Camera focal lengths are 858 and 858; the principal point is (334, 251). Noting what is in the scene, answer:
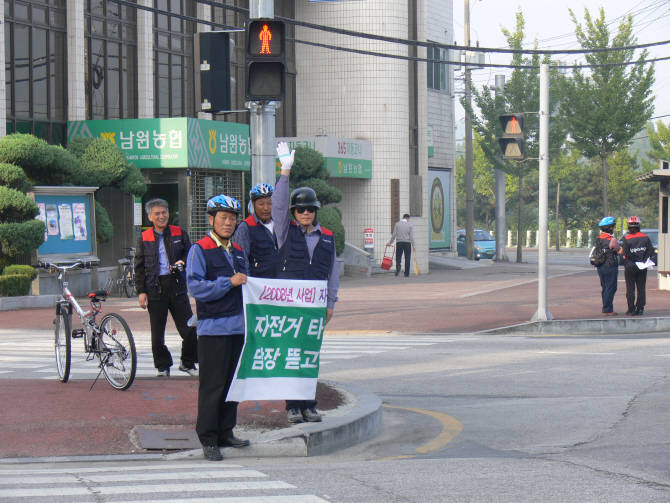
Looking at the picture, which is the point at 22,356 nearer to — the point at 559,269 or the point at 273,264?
the point at 273,264

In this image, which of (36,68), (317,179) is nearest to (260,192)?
(36,68)

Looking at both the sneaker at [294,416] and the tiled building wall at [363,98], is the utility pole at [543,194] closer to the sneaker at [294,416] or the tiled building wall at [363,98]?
the sneaker at [294,416]

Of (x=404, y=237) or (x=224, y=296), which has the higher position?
(x=224, y=296)

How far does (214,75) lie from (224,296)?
365 centimetres

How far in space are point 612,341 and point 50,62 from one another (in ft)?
55.1

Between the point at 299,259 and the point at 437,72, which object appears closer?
the point at 299,259

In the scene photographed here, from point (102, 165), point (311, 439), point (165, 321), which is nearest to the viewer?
point (311, 439)

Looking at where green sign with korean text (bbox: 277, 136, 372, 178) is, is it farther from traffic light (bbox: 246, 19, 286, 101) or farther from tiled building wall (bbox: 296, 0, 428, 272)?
traffic light (bbox: 246, 19, 286, 101)

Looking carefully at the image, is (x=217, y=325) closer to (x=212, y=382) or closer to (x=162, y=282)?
(x=212, y=382)

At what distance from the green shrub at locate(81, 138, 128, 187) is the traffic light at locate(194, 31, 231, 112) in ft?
42.2

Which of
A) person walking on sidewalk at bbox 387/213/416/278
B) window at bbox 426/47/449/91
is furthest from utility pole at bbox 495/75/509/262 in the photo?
person walking on sidewalk at bbox 387/213/416/278

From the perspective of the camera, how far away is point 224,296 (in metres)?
6.57

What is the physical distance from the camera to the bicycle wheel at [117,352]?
28.0ft

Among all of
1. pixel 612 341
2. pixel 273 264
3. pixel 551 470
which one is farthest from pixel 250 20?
pixel 612 341
